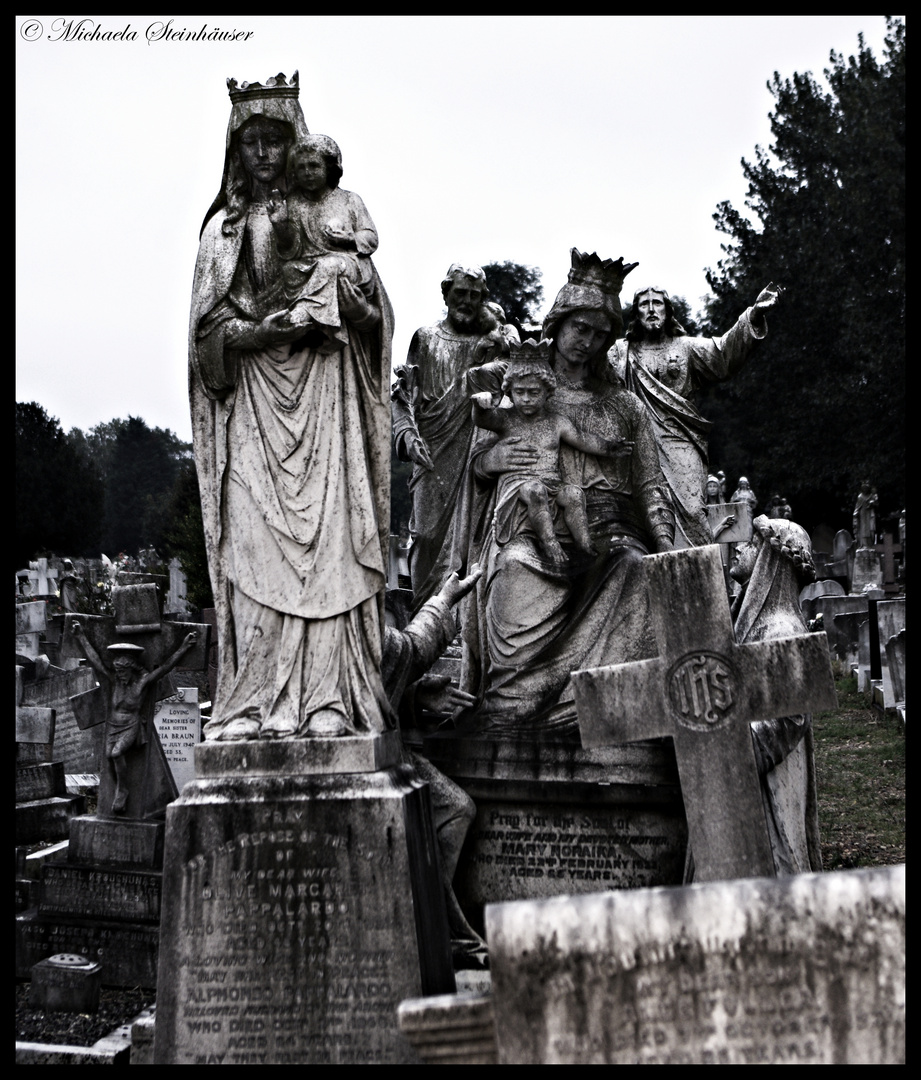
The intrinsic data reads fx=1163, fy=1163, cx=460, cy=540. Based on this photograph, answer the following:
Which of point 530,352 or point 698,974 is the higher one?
point 530,352

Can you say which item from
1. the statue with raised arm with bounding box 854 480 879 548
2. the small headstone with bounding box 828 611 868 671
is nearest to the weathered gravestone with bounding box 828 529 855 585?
the statue with raised arm with bounding box 854 480 879 548

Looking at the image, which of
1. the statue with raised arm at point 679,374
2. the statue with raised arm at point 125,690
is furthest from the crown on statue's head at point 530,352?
the statue with raised arm at point 125,690

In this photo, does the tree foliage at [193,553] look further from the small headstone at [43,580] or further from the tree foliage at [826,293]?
the tree foliage at [826,293]

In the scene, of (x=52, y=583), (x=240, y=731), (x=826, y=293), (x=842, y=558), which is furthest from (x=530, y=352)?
(x=826, y=293)

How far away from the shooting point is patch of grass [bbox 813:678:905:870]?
784 centimetres

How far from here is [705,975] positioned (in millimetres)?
2871

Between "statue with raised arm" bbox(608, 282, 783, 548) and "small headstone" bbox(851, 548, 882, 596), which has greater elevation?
"statue with raised arm" bbox(608, 282, 783, 548)

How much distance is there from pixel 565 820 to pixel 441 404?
4121 mm

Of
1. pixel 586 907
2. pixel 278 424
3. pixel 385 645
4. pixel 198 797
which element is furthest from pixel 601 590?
pixel 586 907

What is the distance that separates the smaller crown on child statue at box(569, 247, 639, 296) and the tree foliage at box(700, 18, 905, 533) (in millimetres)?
27428

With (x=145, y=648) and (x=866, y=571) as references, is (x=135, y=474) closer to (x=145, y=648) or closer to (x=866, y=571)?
(x=866, y=571)

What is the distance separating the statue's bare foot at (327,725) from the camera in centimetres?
436

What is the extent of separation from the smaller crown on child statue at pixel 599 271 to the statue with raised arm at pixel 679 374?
172 centimetres

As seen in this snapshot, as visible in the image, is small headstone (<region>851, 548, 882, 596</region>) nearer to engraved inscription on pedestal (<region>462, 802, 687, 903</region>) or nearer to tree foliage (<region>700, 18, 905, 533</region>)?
tree foliage (<region>700, 18, 905, 533</region>)
